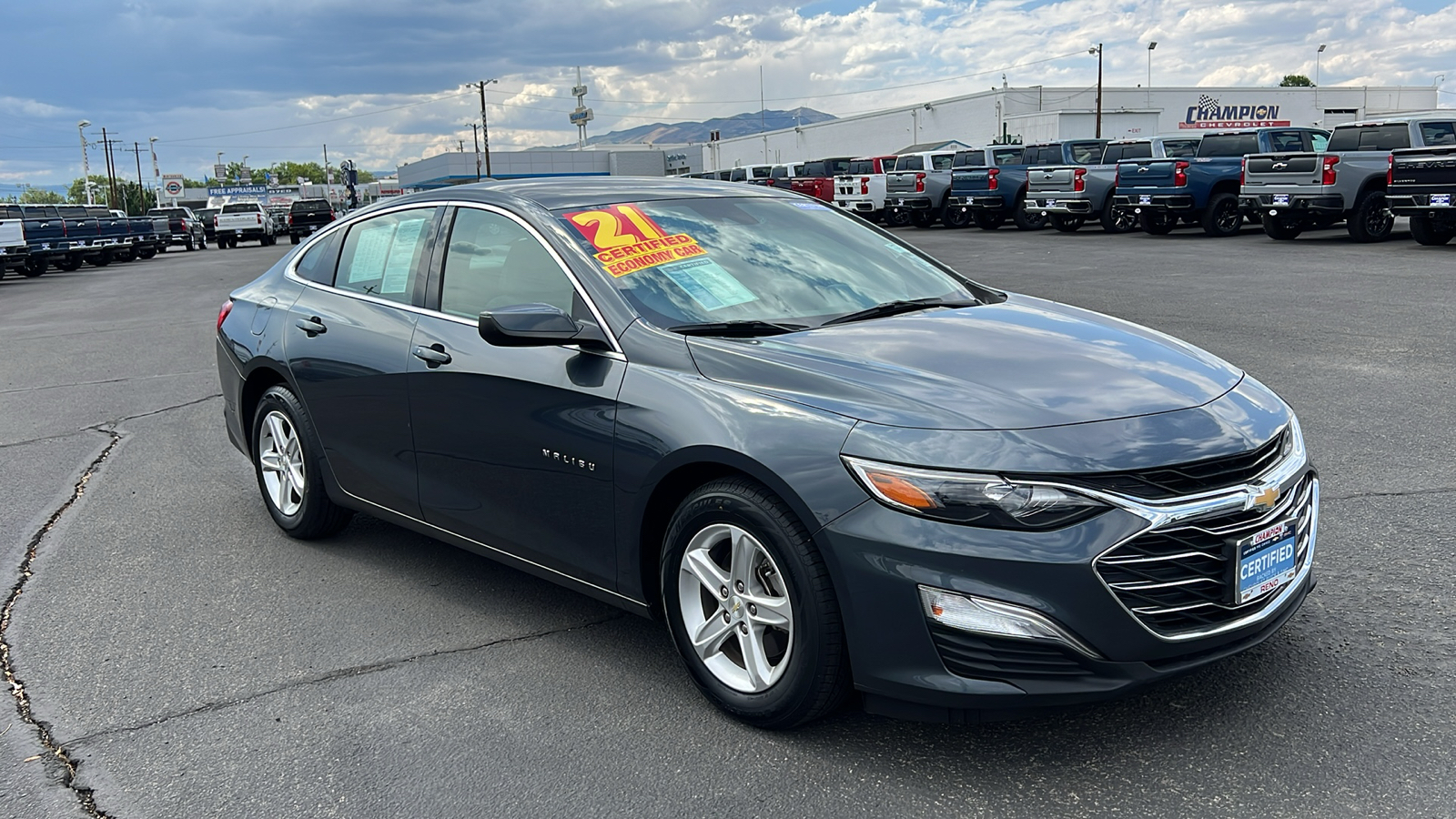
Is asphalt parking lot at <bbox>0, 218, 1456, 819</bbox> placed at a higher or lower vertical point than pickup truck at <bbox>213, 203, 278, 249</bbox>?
lower

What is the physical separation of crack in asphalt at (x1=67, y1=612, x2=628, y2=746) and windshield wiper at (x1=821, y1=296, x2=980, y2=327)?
1411 millimetres

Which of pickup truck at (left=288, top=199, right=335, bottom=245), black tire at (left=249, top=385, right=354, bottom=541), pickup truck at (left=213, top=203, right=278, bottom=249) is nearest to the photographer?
black tire at (left=249, top=385, right=354, bottom=541)

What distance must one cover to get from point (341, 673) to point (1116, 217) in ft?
77.5

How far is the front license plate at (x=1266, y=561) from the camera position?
3.00m

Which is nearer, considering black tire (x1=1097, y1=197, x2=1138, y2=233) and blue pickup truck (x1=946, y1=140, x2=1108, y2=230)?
A: black tire (x1=1097, y1=197, x2=1138, y2=233)

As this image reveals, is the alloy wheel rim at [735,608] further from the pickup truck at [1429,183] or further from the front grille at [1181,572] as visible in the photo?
the pickup truck at [1429,183]

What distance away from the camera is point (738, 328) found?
369 centimetres

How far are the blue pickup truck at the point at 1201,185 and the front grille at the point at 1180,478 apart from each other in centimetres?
2054

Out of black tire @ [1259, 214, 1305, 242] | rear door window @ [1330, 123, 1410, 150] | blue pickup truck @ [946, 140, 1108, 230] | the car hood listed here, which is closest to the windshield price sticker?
the car hood

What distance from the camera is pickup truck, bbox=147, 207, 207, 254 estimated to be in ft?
169

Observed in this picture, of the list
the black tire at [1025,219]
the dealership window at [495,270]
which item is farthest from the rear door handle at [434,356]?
the black tire at [1025,219]

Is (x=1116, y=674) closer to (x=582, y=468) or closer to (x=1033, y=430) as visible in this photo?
(x=1033, y=430)

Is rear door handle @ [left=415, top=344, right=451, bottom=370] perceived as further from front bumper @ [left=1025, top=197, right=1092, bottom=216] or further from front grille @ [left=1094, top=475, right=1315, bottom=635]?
front bumper @ [left=1025, top=197, right=1092, bottom=216]

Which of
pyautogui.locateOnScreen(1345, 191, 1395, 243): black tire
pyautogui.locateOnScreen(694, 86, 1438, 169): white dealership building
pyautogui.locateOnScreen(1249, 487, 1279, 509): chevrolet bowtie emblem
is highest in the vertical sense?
pyautogui.locateOnScreen(694, 86, 1438, 169): white dealership building
